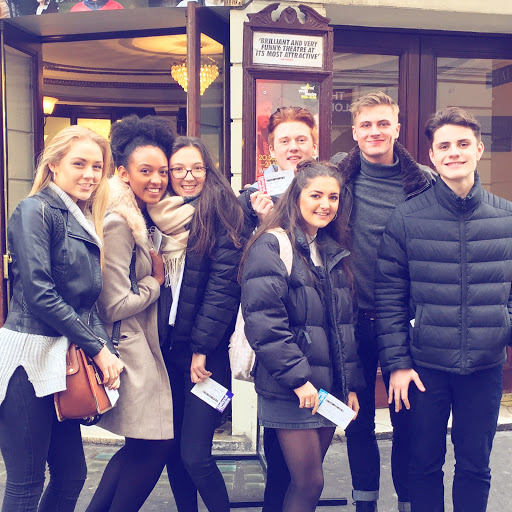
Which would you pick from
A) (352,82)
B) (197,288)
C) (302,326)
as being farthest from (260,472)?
(352,82)

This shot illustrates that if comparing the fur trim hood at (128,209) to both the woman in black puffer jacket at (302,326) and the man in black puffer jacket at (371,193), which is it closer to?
the woman in black puffer jacket at (302,326)

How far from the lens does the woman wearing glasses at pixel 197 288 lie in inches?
127

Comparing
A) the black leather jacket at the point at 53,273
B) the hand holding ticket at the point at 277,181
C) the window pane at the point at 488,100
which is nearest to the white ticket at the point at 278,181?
the hand holding ticket at the point at 277,181

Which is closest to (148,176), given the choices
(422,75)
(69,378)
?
(69,378)

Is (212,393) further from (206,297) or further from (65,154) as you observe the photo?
(65,154)

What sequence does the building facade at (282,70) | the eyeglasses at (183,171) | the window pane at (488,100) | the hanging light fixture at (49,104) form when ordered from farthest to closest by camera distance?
the hanging light fixture at (49,104) → the window pane at (488,100) → the building facade at (282,70) → the eyeglasses at (183,171)

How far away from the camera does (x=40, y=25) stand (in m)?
5.24

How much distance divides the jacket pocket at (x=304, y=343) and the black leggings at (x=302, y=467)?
33cm

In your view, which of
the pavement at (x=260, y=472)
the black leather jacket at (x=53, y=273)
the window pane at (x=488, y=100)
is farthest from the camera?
the window pane at (x=488, y=100)

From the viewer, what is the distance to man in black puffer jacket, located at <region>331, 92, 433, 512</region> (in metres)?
3.42

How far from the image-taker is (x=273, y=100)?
187 inches

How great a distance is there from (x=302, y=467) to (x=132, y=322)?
3.10 feet

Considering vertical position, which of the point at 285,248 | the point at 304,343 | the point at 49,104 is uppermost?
the point at 49,104

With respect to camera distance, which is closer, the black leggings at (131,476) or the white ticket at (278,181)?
the black leggings at (131,476)
